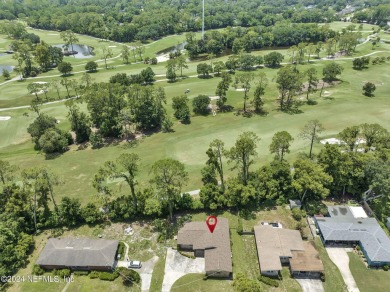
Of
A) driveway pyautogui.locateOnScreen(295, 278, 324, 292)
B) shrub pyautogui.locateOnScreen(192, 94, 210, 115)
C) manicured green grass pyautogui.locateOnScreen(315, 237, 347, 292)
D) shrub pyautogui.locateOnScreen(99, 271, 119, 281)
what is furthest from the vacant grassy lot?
driveway pyautogui.locateOnScreen(295, 278, 324, 292)

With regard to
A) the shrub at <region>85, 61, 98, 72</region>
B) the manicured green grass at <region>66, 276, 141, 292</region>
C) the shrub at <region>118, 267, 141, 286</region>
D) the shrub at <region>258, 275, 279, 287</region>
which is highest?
the shrub at <region>85, 61, 98, 72</region>

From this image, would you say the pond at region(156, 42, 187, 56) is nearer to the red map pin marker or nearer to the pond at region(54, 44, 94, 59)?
the pond at region(54, 44, 94, 59)

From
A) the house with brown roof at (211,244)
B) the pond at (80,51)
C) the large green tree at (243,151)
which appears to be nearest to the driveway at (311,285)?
the house with brown roof at (211,244)

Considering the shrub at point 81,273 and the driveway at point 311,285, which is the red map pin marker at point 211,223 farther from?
the shrub at point 81,273

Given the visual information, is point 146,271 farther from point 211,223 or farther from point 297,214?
point 297,214

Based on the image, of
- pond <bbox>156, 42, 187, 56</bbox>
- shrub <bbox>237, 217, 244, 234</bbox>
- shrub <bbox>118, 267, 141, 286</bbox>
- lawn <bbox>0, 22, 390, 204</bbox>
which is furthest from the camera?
pond <bbox>156, 42, 187, 56</bbox>

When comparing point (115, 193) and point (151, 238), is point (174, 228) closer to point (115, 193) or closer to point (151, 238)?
point (151, 238)
